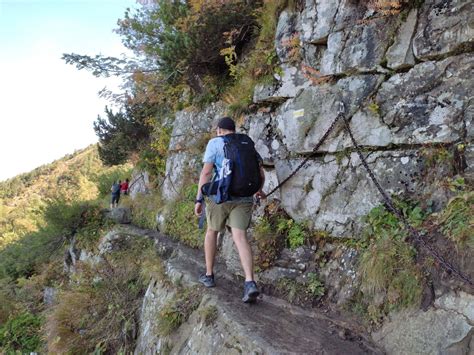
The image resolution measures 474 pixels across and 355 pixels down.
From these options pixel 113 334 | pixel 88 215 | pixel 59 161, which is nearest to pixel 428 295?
pixel 113 334

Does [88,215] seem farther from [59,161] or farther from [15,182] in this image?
[15,182]

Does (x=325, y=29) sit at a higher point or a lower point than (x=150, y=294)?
higher

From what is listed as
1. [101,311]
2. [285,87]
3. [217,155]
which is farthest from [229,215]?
[101,311]

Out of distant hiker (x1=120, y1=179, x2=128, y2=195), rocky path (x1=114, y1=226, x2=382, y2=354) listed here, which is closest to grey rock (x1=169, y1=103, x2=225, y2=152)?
rocky path (x1=114, y1=226, x2=382, y2=354)

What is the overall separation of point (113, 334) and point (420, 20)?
20.4 ft

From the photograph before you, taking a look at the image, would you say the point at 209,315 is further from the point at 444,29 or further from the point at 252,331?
the point at 444,29

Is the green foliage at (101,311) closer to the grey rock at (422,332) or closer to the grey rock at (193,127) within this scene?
the grey rock at (193,127)

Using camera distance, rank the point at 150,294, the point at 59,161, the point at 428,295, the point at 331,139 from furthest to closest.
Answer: the point at 59,161 < the point at 150,294 < the point at 331,139 < the point at 428,295

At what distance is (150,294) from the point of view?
5.63 metres

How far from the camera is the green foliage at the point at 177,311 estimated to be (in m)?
4.54

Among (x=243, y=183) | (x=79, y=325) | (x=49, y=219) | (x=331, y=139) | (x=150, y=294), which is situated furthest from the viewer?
(x=49, y=219)

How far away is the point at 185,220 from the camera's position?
25.0ft

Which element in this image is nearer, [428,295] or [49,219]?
[428,295]

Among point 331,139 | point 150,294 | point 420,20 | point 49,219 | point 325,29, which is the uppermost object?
point 325,29
